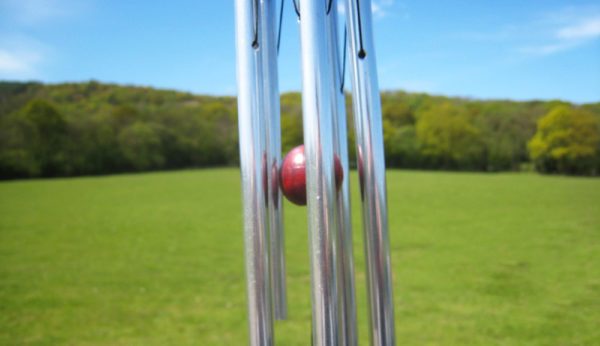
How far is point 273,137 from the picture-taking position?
2.71 metres

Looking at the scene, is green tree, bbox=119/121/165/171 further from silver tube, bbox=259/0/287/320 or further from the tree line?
silver tube, bbox=259/0/287/320

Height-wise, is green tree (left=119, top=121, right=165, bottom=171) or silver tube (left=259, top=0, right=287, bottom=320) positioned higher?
green tree (left=119, top=121, right=165, bottom=171)

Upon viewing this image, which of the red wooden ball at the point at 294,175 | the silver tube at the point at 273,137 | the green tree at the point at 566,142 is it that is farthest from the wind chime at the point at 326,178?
the green tree at the point at 566,142

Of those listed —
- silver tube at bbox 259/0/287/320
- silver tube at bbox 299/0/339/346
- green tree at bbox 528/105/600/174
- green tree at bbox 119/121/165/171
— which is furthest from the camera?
green tree at bbox 119/121/165/171

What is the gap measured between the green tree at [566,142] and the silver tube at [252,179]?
49.8 metres

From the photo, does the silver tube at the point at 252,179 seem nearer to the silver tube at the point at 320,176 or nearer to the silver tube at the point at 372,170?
the silver tube at the point at 320,176

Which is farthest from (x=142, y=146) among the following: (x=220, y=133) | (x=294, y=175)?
(x=294, y=175)

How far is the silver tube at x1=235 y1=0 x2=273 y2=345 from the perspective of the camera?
2092mm

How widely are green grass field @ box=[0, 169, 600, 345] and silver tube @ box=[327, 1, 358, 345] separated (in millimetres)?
3060

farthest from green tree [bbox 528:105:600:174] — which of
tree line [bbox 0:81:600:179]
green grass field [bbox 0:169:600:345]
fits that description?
green grass field [bbox 0:169:600:345]

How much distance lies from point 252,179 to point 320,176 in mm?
415

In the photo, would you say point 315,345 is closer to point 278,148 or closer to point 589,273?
point 278,148

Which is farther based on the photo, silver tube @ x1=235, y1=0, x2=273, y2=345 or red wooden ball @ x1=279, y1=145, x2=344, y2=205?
red wooden ball @ x1=279, y1=145, x2=344, y2=205

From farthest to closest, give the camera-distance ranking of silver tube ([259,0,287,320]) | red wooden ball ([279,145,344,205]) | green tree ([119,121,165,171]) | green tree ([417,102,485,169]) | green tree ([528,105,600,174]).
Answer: green tree ([119,121,165,171]) < green tree ([417,102,485,169]) < green tree ([528,105,600,174]) < silver tube ([259,0,287,320]) < red wooden ball ([279,145,344,205])
